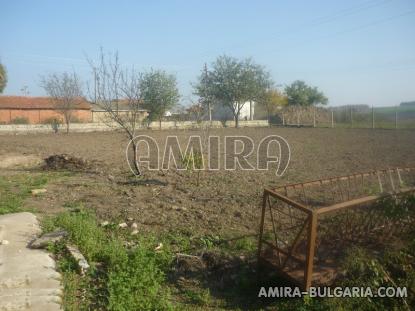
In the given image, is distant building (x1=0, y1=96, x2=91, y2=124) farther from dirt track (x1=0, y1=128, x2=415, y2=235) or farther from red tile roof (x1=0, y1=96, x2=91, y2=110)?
dirt track (x1=0, y1=128, x2=415, y2=235)

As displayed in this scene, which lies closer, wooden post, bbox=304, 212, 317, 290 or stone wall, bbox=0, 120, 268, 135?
wooden post, bbox=304, 212, 317, 290

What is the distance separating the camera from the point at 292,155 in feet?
40.3

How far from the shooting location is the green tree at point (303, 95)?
47469 millimetres

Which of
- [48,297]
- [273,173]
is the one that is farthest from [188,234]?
[273,173]

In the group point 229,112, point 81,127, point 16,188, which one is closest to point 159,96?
point 81,127

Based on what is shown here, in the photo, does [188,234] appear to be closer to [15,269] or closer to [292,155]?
[15,269]

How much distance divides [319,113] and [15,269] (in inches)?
1347

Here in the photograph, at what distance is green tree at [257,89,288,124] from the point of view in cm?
4300

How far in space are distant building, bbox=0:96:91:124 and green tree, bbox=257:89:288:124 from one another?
68.1 ft

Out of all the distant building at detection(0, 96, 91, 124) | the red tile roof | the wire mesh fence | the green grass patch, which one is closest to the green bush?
the green grass patch

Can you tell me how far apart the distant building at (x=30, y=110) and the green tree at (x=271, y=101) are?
68.1ft

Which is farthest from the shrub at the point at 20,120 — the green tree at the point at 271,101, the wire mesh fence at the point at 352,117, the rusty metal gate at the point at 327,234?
the rusty metal gate at the point at 327,234

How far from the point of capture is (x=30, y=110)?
1384 inches

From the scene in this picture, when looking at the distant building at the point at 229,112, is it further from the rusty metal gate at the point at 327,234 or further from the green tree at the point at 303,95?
the rusty metal gate at the point at 327,234
